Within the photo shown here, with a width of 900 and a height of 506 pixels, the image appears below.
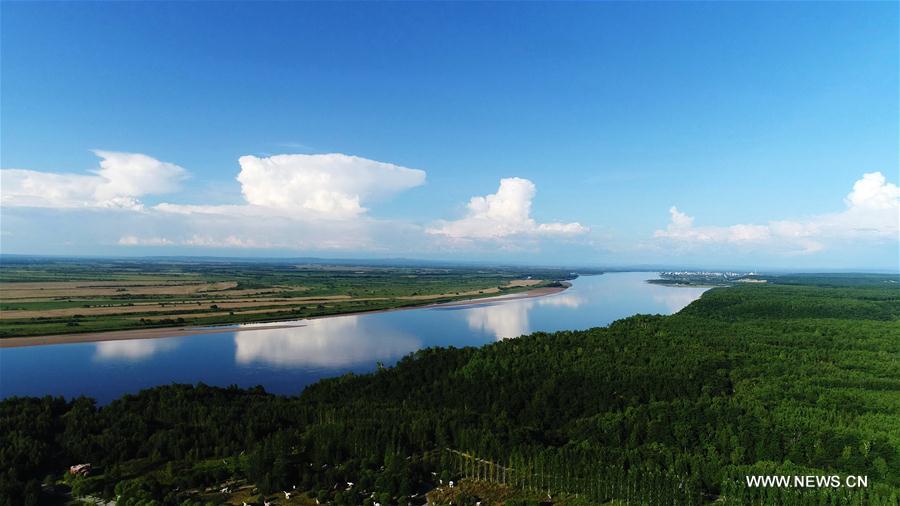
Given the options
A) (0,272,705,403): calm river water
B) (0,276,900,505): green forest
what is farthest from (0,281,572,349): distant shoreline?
(0,276,900,505): green forest

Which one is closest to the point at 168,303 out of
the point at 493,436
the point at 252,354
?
the point at 252,354

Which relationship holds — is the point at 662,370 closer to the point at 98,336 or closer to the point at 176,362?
the point at 176,362

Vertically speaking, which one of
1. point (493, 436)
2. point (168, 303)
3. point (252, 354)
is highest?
point (168, 303)

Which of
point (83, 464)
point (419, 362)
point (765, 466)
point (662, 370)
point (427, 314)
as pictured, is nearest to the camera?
point (765, 466)

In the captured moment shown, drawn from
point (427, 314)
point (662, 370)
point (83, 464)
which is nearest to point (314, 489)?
point (83, 464)

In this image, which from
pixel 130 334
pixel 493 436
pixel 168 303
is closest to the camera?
pixel 493 436

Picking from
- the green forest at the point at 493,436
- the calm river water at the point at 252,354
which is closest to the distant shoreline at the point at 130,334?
the calm river water at the point at 252,354

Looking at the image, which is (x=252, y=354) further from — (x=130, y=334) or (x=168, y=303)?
(x=168, y=303)
